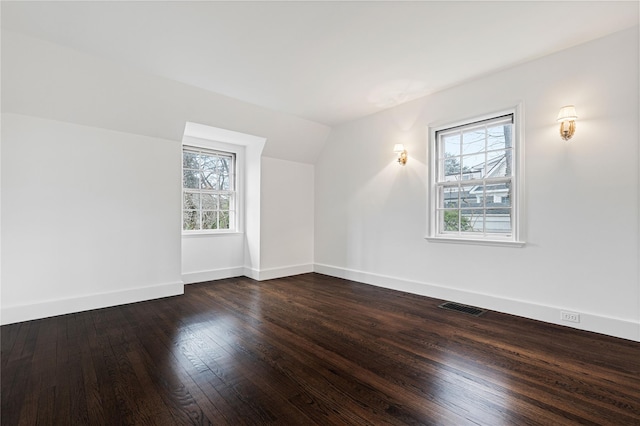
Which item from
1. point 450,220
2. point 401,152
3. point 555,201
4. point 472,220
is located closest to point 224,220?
point 401,152

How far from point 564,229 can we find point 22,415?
14.1 feet

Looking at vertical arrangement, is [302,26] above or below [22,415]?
above

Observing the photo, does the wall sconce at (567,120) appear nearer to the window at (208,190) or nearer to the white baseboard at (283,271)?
the white baseboard at (283,271)

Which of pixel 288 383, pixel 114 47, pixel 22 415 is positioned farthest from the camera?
pixel 114 47

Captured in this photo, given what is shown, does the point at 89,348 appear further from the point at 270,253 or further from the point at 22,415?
the point at 270,253

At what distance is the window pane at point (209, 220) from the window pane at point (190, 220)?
0.12 metres

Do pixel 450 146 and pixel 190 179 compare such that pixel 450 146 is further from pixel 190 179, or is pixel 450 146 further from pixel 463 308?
pixel 190 179

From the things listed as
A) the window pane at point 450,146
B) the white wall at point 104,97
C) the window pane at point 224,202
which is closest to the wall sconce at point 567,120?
the window pane at point 450,146

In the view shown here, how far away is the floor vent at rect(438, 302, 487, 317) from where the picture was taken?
10.7 ft

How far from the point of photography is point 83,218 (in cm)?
335

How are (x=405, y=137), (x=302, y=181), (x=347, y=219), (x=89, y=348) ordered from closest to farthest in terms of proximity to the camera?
1. (x=89, y=348)
2. (x=405, y=137)
3. (x=347, y=219)
4. (x=302, y=181)

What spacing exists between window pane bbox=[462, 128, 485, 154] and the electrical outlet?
1.91 m

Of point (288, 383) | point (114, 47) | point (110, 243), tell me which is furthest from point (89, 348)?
point (114, 47)

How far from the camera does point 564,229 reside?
2.86 metres
